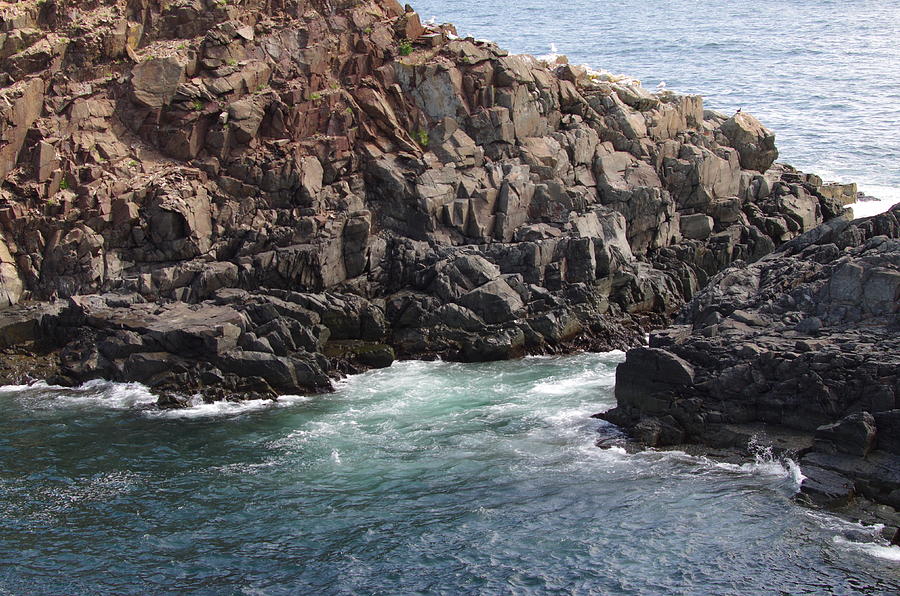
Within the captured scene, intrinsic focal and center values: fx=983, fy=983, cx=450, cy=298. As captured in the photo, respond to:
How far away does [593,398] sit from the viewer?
35.7 meters

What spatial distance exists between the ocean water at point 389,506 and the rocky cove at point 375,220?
2.55 meters

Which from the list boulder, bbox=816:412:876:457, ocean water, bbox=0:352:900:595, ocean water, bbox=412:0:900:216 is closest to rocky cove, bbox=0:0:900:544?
boulder, bbox=816:412:876:457

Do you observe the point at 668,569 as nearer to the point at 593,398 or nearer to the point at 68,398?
the point at 593,398

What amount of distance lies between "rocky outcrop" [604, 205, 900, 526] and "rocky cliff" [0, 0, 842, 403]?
28.1 feet

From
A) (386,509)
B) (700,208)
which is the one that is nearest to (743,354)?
(386,509)

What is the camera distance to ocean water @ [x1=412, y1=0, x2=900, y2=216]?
71.6m

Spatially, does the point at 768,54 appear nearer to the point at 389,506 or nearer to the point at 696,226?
the point at 696,226

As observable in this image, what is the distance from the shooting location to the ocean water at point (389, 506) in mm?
23656

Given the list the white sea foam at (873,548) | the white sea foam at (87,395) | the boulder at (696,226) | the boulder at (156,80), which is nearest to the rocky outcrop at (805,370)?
the white sea foam at (873,548)

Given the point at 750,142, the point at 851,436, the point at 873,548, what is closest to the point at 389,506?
the point at 873,548

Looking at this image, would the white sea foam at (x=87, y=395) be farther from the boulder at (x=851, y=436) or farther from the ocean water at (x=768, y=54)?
the ocean water at (x=768, y=54)

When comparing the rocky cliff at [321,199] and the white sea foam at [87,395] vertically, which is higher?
the rocky cliff at [321,199]

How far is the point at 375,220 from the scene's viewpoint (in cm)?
4572

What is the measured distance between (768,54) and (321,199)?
6600cm
